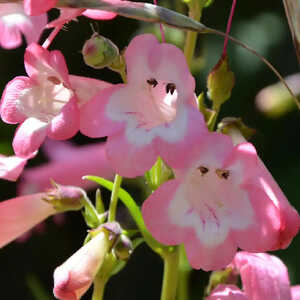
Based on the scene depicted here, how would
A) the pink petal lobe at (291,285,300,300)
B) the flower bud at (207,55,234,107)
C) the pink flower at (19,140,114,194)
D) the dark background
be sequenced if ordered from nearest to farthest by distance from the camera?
the flower bud at (207,55,234,107) → the pink petal lobe at (291,285,300,300) → the pink flower at (19,140,114,194) → the dark background

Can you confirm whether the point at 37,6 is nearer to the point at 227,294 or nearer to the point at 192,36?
the point at 192,36

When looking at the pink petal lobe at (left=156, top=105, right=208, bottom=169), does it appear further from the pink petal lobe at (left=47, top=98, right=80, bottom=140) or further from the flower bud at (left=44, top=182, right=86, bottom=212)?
the flower bud at (left=44, top=182, right=86, bottom=212)

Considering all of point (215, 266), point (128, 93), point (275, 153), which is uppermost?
point (128, 93)

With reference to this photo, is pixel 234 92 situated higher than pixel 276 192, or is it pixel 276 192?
pixel 276 192

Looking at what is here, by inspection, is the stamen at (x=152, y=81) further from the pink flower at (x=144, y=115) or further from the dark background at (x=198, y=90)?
the dark background at (x=198, y=90)

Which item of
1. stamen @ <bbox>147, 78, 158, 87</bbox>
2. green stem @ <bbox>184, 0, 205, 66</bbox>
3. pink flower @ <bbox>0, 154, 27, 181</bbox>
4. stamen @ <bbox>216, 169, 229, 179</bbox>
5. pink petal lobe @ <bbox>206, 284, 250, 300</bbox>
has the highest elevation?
green stem @ <bbox>184, 0, 205, 66</bbox>

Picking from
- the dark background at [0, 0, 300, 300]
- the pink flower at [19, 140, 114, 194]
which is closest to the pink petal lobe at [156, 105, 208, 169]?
the pink flower at [19, 140, 114, 194]

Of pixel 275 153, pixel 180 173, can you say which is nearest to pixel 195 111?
pixel 180 173

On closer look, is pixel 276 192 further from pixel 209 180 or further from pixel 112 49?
pixel 112 49
